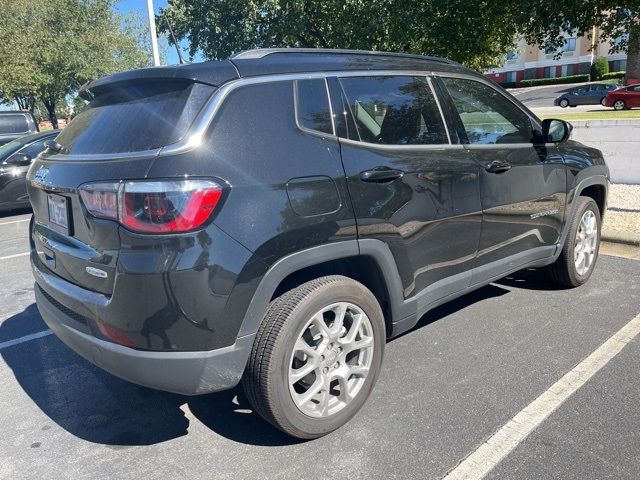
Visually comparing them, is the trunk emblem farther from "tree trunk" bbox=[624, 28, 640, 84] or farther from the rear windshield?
"tree trunk" bbox=[624, 28, 640, 84]

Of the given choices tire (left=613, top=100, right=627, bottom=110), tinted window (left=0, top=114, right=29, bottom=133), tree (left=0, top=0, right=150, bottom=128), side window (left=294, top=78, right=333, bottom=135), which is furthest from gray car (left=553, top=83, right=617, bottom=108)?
side window (left=294, top=78, right=333, bottom=135)

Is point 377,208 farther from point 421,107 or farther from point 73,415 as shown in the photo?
point 73,415

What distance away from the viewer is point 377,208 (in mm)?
2727

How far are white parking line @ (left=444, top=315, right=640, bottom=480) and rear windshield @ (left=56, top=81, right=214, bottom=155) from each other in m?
2.00

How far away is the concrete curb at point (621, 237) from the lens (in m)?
5.77

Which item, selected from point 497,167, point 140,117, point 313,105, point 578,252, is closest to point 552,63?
point 578,252

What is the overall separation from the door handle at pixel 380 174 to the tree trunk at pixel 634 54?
337 inches

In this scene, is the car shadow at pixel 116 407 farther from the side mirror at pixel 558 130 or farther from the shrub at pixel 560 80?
the shrub at pixel 560 80

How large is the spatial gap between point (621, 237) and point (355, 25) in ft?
36.9

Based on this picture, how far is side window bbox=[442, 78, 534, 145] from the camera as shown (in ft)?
11.4

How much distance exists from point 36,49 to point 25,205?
68.3ft

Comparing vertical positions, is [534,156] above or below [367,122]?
below

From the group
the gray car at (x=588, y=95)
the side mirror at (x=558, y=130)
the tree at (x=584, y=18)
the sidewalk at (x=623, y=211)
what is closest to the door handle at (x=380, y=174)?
the side mirror at (x=558, y=130)

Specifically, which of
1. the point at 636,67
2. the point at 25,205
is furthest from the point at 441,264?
the point at 636,67
